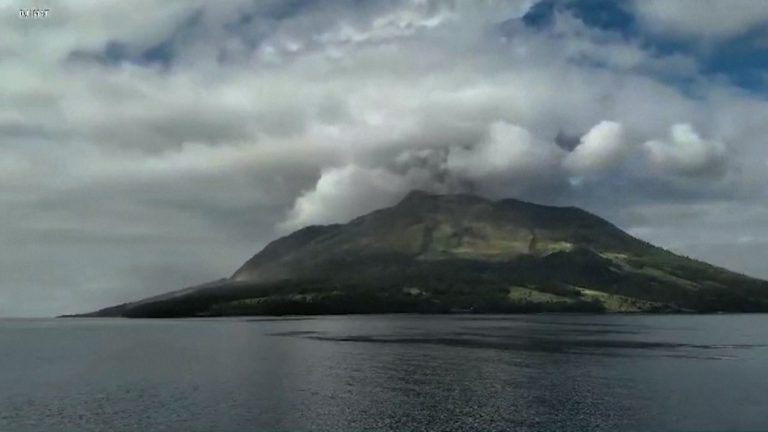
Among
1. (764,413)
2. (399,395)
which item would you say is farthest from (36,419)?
(764,413)

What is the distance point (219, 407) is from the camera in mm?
92250

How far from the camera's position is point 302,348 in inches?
Result: 7530

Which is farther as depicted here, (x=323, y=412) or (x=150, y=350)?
(x=150, y=350)

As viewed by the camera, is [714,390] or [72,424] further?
[714,390]

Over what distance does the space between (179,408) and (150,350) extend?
114 metres

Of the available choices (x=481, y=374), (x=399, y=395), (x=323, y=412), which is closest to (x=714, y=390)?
(x=481, y=374)

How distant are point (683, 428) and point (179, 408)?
64217mm

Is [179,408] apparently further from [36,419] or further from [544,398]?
[544,398]

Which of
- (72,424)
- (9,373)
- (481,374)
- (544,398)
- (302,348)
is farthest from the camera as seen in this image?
(302,348)

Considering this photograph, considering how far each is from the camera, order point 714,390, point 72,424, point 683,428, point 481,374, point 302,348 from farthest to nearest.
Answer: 1. point 302,348
2. point 481,374
3. point 714,390
4. point 72,424
5. point 683,428

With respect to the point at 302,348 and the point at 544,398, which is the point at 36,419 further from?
the point at 302,348

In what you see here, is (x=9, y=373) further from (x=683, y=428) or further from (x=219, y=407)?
(x=683, y=428)

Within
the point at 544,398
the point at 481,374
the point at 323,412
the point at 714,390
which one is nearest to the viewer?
the point at 323,412

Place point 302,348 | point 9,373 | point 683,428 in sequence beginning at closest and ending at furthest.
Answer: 1. point 683,428
2. point 9,373
3. point 302,348
